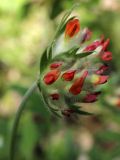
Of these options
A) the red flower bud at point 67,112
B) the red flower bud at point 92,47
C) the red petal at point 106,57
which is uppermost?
the red flower bud at point 92,47

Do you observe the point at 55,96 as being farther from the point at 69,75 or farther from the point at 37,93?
the point at 37,93

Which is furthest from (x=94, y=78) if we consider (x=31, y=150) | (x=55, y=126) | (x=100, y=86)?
(x=55, y=126)

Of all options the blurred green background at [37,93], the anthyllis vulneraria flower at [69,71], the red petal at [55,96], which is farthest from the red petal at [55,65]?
the blurred green background at [37,93]

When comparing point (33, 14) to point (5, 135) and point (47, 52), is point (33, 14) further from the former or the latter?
point (47, 52)

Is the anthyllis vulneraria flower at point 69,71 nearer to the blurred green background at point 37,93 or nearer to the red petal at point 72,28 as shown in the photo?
the red petal at point 72,28

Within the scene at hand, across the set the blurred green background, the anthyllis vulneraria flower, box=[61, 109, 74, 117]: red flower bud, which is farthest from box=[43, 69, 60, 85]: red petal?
the blurred green background

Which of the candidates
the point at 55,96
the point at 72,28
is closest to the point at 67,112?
the point at 55,96
